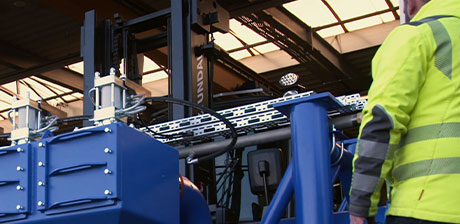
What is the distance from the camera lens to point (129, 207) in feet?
8.37

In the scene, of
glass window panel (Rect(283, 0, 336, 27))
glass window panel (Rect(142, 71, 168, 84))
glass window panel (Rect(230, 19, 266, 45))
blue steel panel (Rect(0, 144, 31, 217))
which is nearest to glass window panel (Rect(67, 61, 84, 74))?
glass window panel (Rect(142, 71, 168, 84))

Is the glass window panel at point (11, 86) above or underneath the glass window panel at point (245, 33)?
underneath

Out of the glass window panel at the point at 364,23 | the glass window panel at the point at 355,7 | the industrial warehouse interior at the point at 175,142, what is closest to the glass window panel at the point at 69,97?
the glass window panel at the point at 364,23

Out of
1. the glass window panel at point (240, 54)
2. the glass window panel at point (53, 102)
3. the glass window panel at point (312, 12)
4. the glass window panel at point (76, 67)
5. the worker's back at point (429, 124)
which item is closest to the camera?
the worker's back at point (429, 124)

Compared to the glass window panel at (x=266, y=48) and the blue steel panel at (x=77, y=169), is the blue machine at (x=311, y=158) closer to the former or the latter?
the blue steel panel at (x=77, y=169)

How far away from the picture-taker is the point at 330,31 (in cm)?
1316

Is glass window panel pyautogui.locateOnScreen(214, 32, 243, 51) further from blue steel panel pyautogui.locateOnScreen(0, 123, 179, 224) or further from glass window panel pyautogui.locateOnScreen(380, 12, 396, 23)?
blue steel panel pyautogui.locateOnScreen(0, 123, 179, 224)

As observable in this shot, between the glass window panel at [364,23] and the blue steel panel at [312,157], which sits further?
the glass window panel at [364,23]

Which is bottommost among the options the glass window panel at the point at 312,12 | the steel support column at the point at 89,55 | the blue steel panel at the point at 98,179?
the blue steel panel at the point at 98,179

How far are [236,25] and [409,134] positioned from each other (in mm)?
10804

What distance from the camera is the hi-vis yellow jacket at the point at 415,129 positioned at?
1917 millimetres

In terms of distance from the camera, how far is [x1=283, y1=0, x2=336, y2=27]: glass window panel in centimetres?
1201

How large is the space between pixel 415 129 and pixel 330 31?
37.2 ft

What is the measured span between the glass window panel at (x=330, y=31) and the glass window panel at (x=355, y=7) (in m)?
0.55
